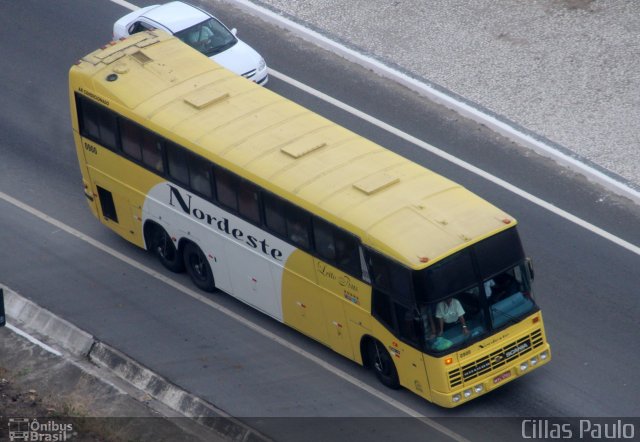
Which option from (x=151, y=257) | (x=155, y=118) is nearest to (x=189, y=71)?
(x=155, y=118)

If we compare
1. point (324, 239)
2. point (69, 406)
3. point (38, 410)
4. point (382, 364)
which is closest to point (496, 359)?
point (382, 364)

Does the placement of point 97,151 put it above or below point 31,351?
above

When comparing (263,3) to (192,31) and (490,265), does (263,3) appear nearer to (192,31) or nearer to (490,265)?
(192,31)

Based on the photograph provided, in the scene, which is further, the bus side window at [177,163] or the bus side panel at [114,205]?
the bus side panel at [114,205]

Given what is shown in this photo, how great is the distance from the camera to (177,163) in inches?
814

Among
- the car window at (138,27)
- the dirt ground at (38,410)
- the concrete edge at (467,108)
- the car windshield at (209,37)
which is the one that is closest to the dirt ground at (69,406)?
the dirt ground at (38,410)

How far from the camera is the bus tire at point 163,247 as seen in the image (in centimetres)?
2180

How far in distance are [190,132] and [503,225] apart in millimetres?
5117

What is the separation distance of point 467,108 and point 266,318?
6.78m

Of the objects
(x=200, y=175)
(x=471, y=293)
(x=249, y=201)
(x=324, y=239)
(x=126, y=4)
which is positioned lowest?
(x=471, y=293)

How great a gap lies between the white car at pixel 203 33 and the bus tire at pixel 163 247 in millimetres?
4586

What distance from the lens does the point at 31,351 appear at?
20000 millimetres

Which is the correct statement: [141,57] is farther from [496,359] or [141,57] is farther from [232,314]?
[496,359]

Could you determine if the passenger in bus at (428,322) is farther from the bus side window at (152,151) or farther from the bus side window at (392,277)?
the bus side window at (152,151)
